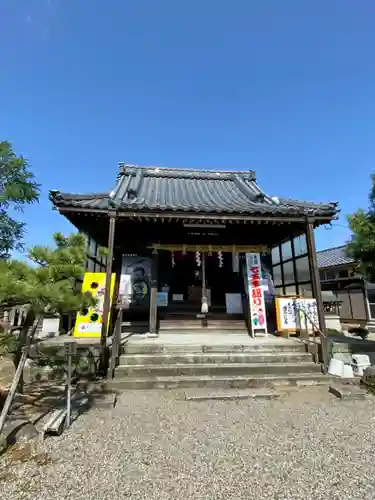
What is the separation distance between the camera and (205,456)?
3471 millimetres

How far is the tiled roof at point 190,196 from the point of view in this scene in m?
8.10

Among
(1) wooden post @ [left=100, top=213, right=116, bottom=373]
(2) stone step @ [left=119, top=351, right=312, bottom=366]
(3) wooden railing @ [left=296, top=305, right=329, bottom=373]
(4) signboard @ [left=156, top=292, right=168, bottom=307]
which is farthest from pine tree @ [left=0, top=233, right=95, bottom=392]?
(4) signboard @ [left=156, top=292, right=168, bottom=307]

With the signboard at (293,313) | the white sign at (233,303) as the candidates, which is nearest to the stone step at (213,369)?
the signboard at (293,313)

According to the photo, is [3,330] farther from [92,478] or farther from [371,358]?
[371,358]

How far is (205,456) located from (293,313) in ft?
20.5

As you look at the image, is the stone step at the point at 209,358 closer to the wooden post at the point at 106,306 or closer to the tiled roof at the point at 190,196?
the wooden post at the point at 106,306

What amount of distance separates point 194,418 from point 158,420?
2.04 feet

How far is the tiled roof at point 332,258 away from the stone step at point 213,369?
19675 mm

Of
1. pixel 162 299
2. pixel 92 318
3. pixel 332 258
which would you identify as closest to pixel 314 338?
pixel 162 299

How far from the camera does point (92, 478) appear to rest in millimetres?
2994

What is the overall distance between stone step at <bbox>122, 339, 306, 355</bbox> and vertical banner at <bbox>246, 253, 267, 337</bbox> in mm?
1521

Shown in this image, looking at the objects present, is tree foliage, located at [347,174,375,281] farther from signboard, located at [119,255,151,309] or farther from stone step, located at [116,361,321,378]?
signboard, located at [119,255,151,309]

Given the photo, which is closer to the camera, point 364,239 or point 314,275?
point 364,239

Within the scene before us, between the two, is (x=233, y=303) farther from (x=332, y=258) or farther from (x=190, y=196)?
(x=332, y=258)
